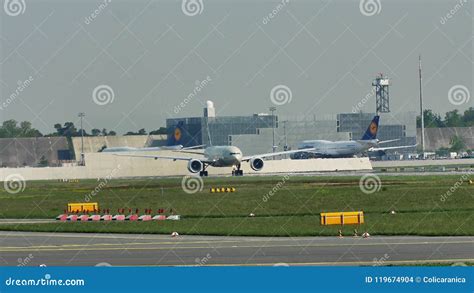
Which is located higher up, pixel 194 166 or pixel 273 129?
pixel 273 129

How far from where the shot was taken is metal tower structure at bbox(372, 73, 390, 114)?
579 ft

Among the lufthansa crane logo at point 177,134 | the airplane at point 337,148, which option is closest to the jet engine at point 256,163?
the lufthansa crane logo at point 177,134

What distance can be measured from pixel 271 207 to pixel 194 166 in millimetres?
51942

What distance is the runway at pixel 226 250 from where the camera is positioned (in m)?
29.5

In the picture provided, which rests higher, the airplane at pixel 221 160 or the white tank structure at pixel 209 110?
the white tank structure at pixel 209 110

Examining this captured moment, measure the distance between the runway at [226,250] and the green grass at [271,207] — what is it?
286 cm

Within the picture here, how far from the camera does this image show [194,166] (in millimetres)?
106312

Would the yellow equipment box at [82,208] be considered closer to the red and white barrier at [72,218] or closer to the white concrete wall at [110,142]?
the red and white barrier at [72,218]
